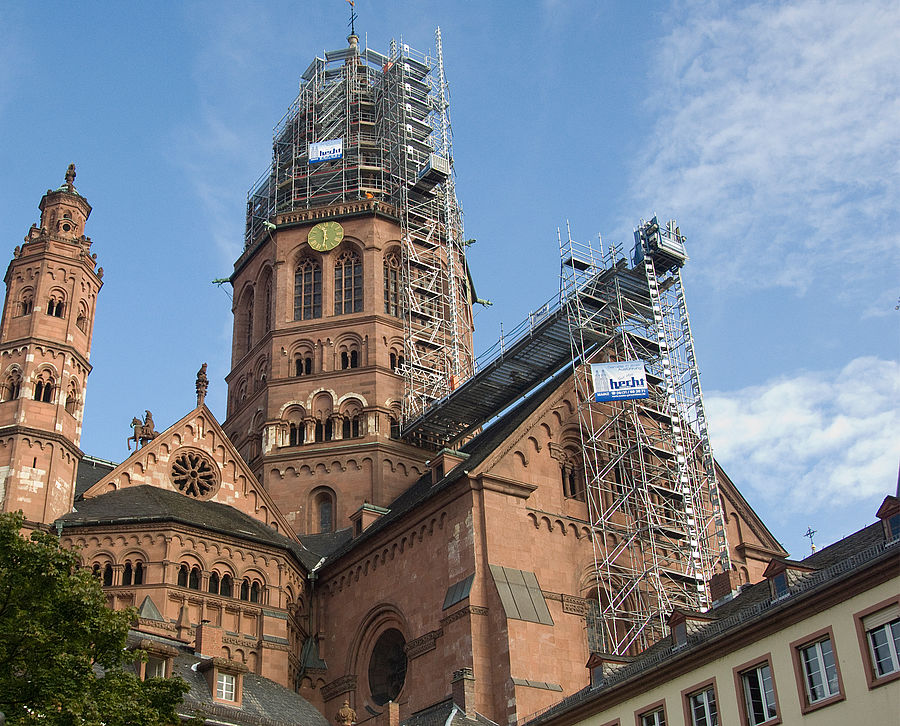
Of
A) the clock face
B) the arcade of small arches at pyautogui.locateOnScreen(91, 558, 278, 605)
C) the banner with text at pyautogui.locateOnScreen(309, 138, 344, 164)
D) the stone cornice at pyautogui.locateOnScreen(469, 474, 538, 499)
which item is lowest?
the arcade of small arches at pyautogui.locateOnScreen(91, 558, 278, 605)

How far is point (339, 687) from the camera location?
48.8 metres

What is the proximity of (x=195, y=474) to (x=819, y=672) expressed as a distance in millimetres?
37449

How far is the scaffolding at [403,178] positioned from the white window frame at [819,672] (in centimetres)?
3738

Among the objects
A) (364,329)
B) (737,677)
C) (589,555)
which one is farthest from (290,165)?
(737,677)

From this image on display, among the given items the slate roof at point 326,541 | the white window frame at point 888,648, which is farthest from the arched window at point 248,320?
the white window frame at point 888,648

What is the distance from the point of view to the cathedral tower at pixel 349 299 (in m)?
62.2

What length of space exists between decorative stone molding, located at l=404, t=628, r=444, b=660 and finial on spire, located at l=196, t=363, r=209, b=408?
19.9 metres

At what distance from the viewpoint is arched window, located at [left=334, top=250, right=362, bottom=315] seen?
67.1m

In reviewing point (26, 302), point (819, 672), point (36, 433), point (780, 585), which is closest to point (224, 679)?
point (36, 433)

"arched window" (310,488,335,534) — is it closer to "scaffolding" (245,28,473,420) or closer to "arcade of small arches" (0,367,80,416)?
"scaffolding" (245,28,473,420)

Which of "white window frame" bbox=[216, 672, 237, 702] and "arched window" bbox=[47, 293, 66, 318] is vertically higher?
"arched window" bbox=[47, 293, 66, 318]

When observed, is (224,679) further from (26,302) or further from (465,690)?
(26,302)

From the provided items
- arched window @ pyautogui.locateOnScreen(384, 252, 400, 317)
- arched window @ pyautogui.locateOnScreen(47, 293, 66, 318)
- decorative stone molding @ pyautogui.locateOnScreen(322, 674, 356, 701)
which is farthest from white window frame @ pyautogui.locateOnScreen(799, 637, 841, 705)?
arched window @ pyautogui.locateOnScreen(384, 252, 400, 317)

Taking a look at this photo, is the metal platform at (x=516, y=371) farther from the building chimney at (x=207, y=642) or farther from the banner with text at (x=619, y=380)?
the building chimney at (x=207, y=642)
